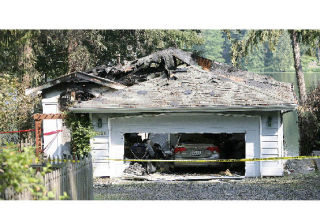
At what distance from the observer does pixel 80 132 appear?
13484mm

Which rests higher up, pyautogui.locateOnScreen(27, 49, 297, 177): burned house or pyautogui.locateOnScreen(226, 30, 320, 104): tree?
pyautogui.locateOnScreen(226, 30, 320, 104): tree

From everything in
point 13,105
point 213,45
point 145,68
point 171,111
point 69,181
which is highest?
point 213,45

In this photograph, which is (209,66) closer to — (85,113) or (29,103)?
(85,113)

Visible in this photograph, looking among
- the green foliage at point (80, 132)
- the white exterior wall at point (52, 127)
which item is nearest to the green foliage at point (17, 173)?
the white exterior wall at point (52, 127)

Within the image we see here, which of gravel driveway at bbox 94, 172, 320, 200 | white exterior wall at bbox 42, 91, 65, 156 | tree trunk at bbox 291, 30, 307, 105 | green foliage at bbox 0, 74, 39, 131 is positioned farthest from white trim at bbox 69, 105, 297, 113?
tree trunk at bbox 291, 30, 307, 105

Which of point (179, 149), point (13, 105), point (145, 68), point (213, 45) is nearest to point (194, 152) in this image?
point (179, 149)

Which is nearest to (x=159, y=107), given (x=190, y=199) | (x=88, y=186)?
(x=190, y=199)

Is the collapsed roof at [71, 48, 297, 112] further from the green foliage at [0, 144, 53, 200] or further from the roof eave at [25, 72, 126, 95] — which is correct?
the green foliage at [0, 144, 53, 200]

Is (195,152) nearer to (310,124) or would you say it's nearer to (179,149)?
(179,149)

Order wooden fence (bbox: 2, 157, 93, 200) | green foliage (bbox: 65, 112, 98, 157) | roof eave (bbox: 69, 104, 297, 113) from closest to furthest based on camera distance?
1. wooden fence (bbox: 2, 157, 93, 200)
2. roof eave (bbox: 69, 104, 297, 113)
3. green foliage (bbox: 65, 112, 98, 157)

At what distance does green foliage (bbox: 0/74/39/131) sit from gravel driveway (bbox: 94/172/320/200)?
2.30m

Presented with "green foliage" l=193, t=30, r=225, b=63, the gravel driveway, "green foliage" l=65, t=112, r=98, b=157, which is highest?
"green foliage" l=193, t=30, r=225, b=63

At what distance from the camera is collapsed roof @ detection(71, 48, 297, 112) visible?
13.1 metres

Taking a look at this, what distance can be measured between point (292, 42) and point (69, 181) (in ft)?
48.7
